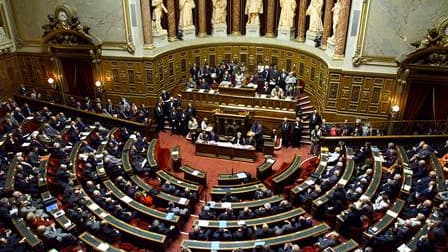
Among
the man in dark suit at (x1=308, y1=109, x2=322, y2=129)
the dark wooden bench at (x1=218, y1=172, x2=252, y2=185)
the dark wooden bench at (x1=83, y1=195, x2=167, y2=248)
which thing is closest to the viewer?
the dark wooden bench at (x1=83, y1=195, x2=167, y2=248)

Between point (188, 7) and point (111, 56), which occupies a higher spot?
point (188, 7)

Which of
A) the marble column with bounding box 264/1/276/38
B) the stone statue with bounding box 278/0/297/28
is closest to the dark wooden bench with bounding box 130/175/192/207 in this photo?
the marble column with bounding box 264/1/276/38

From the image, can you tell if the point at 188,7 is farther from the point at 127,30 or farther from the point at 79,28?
the point at 79,28

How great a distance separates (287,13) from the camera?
2100cm

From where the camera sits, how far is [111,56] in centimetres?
1916

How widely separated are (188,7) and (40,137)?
10.8 meters

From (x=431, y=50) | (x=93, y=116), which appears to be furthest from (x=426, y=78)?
(x=93, y=116)

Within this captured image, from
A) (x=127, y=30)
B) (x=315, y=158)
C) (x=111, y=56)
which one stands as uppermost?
(x=127, y=30)

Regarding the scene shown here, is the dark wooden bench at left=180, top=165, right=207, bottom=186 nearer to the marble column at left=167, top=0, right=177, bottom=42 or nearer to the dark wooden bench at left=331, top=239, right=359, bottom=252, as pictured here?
the dark wooden bench at left=331, top=239, right=359, bottom=252

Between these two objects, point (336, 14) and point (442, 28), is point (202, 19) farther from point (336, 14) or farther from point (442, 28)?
point (442, 28)

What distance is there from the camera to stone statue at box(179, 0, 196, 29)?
21.2 metres

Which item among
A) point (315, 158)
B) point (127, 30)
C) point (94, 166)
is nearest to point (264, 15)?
point (127, 30)

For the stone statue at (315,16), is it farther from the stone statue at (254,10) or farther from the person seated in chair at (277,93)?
the person seated in chair at (277,93)

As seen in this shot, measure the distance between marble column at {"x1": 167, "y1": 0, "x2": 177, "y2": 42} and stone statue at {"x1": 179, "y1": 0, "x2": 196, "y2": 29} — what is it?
1.44ft
